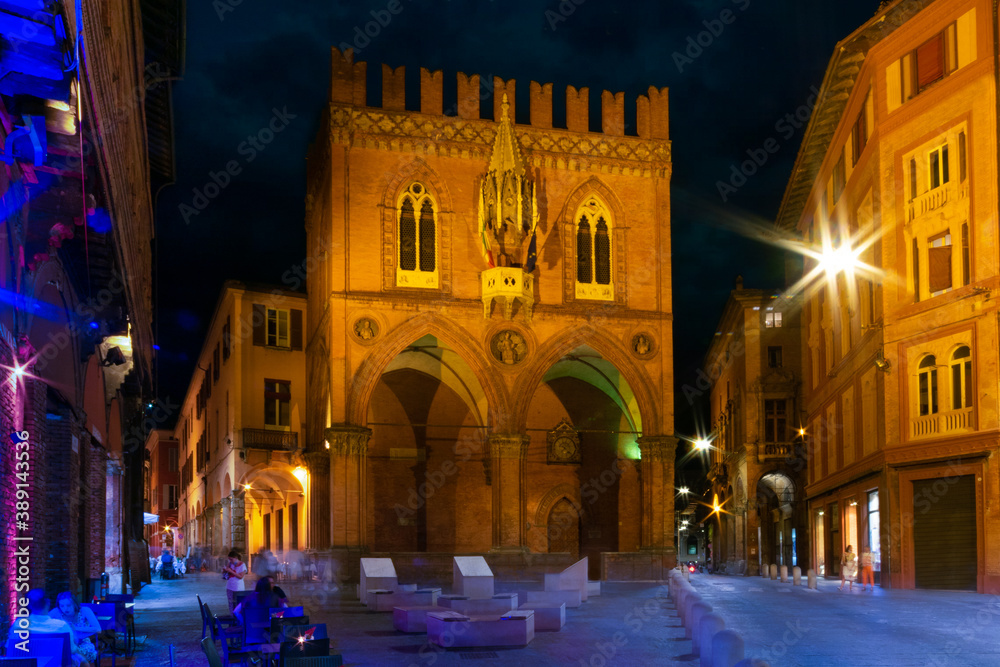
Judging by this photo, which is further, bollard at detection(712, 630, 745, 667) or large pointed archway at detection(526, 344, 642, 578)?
large pointed archway at detection(526, 344, 642, 578)

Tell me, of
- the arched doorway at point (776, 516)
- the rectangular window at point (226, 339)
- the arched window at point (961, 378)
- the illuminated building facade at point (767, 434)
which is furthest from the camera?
the arched doorway at point (776, 516)

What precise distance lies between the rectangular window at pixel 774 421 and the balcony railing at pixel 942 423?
74.7 ft

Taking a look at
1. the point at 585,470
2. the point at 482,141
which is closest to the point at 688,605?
the point at 482,141

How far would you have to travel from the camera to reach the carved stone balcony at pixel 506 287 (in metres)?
34.0

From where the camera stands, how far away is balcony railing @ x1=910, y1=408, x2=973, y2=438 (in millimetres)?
26703

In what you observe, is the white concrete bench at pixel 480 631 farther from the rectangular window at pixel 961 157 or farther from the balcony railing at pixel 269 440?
the balcony railing at pixel 269 440

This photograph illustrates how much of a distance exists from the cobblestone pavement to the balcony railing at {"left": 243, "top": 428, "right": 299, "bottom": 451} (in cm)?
1562

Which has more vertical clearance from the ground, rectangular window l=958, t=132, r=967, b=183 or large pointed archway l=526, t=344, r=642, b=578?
rectangular window l=958, t=132, r=967, b=183

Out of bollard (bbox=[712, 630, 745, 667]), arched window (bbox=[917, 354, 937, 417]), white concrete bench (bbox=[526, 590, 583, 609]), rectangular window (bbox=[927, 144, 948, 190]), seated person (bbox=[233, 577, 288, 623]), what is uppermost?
rectangular window (bbox=[927, 144, 948, 190])

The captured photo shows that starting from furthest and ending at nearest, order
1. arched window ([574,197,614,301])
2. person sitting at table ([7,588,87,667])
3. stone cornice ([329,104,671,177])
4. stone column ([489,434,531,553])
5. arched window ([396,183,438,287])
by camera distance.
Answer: arched window ([574,197,614,301]) < arched window ([396,183,438,287]) < stone cornice ([329,104,671,177]) < stone column ([489,434,531,553]) < person sitting at table ([7,588,87,667])

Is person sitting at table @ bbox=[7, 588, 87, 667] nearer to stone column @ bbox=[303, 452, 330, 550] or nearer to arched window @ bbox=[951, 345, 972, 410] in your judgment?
arched window @ bbox=[951, 345, 972, 410]

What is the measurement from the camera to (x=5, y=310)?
417 inches

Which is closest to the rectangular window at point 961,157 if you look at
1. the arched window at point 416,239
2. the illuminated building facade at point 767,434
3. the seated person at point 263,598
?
the arched window at point 416,239

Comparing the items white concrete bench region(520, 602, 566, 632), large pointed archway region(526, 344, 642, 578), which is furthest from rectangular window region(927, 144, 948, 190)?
white concrete bench region(520, 602, 566, 632)
